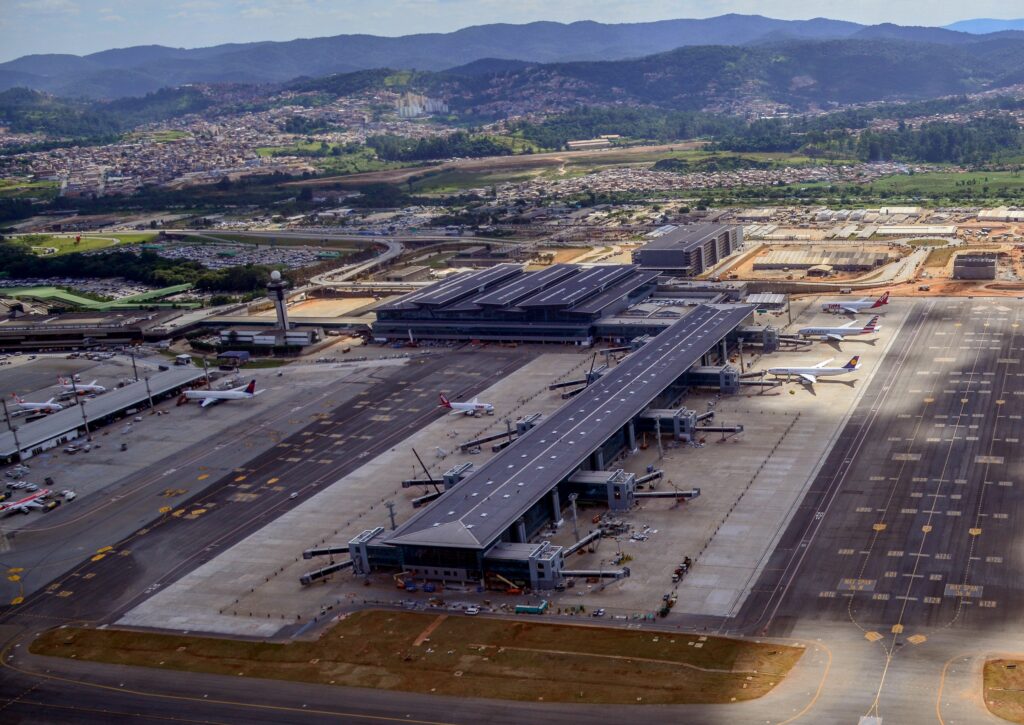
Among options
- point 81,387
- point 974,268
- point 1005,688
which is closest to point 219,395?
point 81,387

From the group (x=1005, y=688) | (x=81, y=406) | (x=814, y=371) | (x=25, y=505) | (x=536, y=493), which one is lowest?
(x=1005, y=688)

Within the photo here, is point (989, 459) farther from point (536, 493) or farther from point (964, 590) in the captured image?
point (536, 493)

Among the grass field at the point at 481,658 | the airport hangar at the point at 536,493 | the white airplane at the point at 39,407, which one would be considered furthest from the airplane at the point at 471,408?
the white airplane at the point at 39,407

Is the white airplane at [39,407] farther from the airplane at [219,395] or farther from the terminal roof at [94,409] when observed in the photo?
the airplane at [219,395]

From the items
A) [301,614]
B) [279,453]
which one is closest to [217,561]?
[301,614]

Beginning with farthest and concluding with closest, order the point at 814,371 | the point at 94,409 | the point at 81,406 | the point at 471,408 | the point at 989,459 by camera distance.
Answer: the point at 94,409
the point at 81,406
the point at 814,371
the point at 471,408
the point at 989,459

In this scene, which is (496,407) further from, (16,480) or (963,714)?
(963,714)
